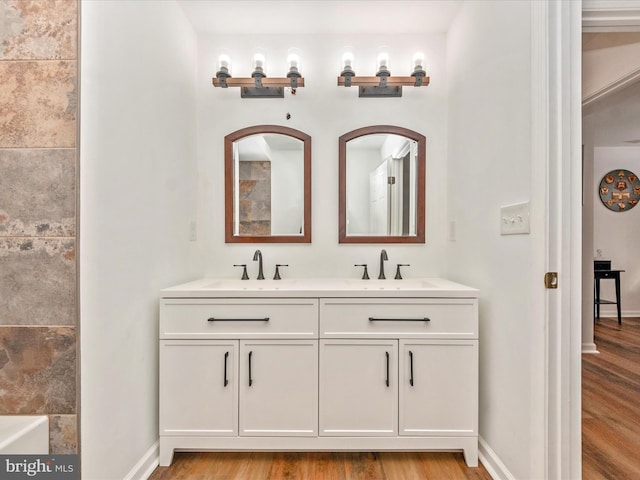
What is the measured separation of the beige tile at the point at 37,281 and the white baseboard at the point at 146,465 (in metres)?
0.78

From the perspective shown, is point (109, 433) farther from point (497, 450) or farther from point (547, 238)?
point (547, 238)

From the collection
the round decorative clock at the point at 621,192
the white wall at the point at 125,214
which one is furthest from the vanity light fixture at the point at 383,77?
the round decorative clock at the point at 621,192

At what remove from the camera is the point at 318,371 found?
70.1 inches

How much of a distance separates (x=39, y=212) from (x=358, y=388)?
1.56 m

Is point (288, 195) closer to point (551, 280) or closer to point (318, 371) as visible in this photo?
point (318, 371)

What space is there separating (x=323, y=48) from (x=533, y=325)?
82.5 inches

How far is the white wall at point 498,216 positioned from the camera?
4.66 ft

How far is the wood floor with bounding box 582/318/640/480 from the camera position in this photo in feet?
5.66

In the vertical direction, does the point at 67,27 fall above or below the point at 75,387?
above

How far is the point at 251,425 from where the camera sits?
1781 mm

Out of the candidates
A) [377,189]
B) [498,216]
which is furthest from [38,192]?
[498,216]

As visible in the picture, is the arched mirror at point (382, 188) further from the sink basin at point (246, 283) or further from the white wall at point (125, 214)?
the white wall at point (125, 214)

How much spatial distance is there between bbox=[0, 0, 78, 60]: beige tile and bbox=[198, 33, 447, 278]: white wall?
1.14 meters

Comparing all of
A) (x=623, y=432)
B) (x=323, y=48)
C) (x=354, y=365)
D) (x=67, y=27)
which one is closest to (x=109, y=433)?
(x=354, y=365)
